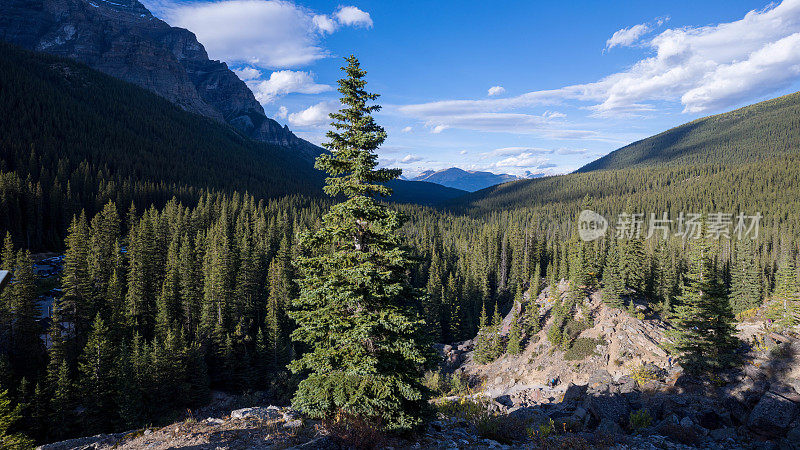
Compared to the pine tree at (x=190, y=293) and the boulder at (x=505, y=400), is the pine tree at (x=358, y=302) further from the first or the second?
the pine tree at (x=190, y=293)

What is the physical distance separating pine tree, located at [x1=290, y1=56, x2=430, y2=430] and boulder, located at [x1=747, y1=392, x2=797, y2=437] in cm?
1698

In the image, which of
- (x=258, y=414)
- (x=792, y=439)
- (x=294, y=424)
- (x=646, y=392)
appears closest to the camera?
(x=294, y=424)

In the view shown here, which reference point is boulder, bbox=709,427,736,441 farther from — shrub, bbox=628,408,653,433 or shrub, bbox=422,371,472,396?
shrub, bbox=422,371,472,396

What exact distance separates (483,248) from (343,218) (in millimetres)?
87626

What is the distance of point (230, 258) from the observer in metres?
57.5

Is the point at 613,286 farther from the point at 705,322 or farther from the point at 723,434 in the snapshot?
the point at 723,434

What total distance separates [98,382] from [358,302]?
3825cm

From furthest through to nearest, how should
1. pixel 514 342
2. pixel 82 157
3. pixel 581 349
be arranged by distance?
1. pixel 82 157
2. pixel 514 342
3. pixel 581 349

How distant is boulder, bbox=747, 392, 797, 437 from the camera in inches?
657

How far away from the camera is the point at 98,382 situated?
3538 centimetres

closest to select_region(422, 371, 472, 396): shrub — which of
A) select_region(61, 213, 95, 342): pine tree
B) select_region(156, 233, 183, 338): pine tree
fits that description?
select_region(156, 233, 183, 338): pine tree

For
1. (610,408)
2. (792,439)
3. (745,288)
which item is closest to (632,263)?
(745,288)

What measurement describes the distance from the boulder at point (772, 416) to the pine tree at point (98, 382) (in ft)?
164

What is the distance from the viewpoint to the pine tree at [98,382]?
34531 millimetres
